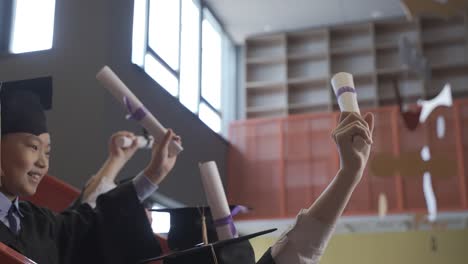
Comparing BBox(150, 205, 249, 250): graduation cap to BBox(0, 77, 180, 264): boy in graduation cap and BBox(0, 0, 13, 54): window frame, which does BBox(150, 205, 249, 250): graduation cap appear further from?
BBox(0, 0, 13, 54): window frame

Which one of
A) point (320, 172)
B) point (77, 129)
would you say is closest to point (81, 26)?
point (77, 129)

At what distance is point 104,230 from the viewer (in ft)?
5.51

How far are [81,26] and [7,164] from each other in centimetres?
40

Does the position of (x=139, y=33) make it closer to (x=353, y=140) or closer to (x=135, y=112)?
(x=135, y=112)

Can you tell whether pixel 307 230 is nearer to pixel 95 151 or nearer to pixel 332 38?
pixel 95 151

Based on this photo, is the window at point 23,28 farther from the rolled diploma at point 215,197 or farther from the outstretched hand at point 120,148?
the outstretched hand at point 120,148

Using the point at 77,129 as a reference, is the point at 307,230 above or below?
below

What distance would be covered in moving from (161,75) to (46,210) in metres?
0.89

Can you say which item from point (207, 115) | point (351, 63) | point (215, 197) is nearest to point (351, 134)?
point (215, 197)

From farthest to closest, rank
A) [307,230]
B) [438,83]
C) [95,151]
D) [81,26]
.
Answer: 1. [438,83]
2. [95,151]
3. [81,26]
4. [307,230]

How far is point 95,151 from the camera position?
78.6 inches

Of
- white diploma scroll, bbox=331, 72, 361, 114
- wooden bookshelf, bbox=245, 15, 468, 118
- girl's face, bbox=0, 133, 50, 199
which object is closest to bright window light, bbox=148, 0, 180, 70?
girl's face, bbox=0, 133, 50, 199

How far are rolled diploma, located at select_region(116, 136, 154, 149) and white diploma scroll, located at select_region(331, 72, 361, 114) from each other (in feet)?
2.85

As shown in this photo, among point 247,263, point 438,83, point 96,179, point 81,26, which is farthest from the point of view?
point 438,83
